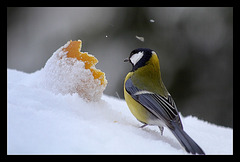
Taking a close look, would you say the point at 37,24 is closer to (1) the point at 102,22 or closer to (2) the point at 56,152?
(1) the point at 102,22

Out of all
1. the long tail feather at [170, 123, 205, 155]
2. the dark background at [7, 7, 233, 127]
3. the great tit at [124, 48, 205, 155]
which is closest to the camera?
the long tail feather at [170, 123, 205, 155]

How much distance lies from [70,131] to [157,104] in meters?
0.69

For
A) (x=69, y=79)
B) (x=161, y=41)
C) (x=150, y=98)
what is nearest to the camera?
(x=69, y=79)

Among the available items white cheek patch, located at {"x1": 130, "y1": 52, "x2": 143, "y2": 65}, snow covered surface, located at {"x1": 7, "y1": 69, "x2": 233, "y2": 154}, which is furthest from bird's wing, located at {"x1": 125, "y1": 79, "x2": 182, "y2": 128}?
white cheek patch, located at {"x1": 130, "y1": 52, "x2": 143, "y2": 65}

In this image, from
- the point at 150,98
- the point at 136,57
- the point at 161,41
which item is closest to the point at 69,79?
the point at 150,98

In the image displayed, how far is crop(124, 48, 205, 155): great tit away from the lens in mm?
1691

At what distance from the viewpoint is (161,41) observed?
4734 millimetres

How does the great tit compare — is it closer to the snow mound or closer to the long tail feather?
the long tail feather

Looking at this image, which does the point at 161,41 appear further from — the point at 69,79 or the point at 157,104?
the point at 69,79

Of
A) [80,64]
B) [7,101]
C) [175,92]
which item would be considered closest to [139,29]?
[175,92]

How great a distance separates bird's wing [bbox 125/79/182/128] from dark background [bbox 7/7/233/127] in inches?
98.9

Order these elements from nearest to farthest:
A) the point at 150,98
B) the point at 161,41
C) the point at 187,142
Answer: the point at 187,142 < the point at 150,98 < the point at 161,41

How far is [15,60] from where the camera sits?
450cm

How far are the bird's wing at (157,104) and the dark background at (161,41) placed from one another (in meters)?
2.51
